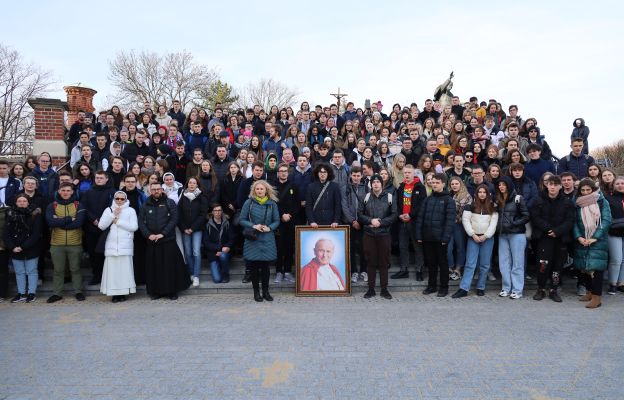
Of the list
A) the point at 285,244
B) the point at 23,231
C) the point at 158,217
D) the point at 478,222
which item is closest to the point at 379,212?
the point at 478,222

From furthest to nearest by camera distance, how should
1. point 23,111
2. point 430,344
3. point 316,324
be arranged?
point 23,111
point 316,324
point 430,344

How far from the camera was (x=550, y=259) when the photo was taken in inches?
267

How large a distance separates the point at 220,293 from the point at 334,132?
5.25m

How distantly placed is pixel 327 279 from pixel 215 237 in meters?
2.16

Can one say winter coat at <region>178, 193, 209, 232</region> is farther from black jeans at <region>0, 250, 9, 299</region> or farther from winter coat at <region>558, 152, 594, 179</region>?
winter coat at <region>558, 152, 594, 179</region>

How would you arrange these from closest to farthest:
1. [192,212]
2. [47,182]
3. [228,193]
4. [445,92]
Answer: [192,212] < [228,193] < [47,182] < [445,92]

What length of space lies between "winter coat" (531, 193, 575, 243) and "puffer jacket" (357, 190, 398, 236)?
223 cm

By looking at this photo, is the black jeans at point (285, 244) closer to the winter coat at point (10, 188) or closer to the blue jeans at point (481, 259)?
the blue jeans at point (481, 259)

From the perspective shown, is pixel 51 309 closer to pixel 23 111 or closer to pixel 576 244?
pixel 576 244

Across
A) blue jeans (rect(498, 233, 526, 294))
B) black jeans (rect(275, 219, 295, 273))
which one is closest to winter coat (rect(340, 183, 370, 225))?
black jeans (rect(275, 219, 295, 273))

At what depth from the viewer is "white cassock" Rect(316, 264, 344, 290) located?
702 cm

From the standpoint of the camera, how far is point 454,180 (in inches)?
290

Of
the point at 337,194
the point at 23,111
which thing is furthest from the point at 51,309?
the point at 23,111

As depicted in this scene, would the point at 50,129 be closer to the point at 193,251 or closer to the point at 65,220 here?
the point at 65,220
